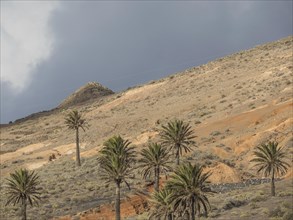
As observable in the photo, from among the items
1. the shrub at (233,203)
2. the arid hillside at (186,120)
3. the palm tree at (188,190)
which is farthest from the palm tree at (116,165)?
the shrub at (233,203)

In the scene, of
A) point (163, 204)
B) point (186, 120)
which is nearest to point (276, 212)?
point (163, 204)

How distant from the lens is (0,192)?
235 feet

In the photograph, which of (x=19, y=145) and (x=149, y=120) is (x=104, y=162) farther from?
(x=19, y=145)

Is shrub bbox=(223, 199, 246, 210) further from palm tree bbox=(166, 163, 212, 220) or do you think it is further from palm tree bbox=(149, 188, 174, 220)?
palm tree bbox=(166, 163, 212, 220)

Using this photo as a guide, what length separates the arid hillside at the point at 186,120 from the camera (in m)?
69.4

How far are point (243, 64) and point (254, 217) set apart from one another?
89.1 meters

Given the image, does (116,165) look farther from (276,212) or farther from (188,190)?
(276,212)

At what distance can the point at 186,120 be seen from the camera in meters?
95.6

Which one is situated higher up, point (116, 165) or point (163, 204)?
point (116, 165)

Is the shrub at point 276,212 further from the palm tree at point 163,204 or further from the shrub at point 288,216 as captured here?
the palm tree at point 163,204

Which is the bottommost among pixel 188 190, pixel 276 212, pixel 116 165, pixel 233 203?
pixel 276 212

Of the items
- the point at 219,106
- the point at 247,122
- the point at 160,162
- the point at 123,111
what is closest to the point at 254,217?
the point at 160,162

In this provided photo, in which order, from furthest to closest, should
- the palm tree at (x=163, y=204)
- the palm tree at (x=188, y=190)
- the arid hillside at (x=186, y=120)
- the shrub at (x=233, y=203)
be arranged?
the arid hillside at (x=186, y=120)
the shrub at (x=233, y=203)
the palm tree at (x=163, y=204)
the palm tree at (x=188, y=190)

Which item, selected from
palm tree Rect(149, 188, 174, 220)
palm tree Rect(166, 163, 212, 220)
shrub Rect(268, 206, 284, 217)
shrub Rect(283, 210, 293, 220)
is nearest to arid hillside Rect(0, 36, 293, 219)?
palm tree Rect(149, 188, 174, 220)
